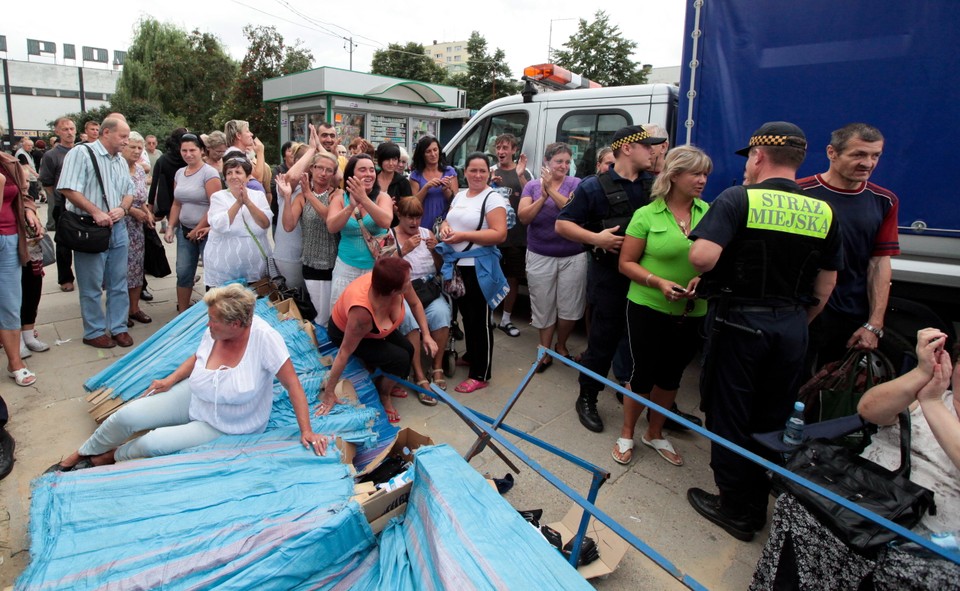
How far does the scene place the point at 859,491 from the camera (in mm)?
1872

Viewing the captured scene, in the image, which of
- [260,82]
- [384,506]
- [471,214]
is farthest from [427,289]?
[260,82]

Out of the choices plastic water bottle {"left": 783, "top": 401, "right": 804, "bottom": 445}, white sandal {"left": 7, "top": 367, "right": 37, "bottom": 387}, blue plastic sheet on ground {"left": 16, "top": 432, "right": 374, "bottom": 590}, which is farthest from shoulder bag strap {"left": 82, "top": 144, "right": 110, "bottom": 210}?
plastic water bottle {"left": 783, "top": 401, "right": 804, "bottom": 445}

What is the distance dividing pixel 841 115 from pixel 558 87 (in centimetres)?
312

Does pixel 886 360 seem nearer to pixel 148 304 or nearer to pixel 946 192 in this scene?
pixel 946 192

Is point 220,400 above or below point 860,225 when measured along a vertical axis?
below

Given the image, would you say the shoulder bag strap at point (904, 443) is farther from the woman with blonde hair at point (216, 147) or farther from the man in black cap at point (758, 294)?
the woman with blonde hair at point (216, 147)

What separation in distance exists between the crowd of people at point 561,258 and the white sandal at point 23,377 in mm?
11

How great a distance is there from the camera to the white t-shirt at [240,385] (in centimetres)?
271

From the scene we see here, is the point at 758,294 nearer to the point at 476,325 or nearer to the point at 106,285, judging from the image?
the point at 476,325

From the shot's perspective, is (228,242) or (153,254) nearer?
(228,242)

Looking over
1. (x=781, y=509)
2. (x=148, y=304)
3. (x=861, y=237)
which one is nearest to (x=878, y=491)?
(x=781, y=509)

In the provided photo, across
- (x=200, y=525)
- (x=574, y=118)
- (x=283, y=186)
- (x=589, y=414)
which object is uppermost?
(x=574, y=118)

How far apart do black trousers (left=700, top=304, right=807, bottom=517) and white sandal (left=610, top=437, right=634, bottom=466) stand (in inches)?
24.9

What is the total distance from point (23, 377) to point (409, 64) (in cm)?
3789
